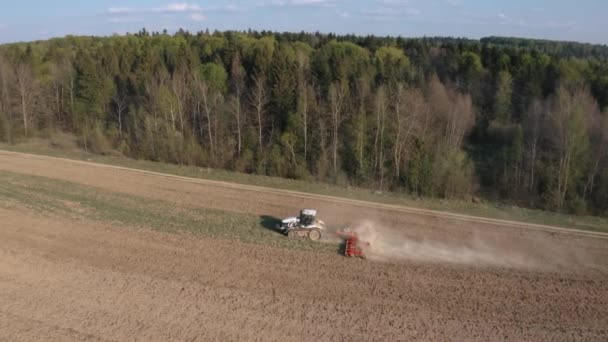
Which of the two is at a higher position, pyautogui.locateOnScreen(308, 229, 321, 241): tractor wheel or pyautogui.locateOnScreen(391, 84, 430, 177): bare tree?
pyautogui.locateOnScreen(391, 84, 430, 177): bare tree

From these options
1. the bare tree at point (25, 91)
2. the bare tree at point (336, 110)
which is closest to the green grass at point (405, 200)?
the bare tree at point (336, 110)

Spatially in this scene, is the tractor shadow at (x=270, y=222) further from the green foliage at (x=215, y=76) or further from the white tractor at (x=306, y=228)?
the green foliage at (x=215, y=76)

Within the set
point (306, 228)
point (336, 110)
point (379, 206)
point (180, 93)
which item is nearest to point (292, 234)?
point (306, 228)

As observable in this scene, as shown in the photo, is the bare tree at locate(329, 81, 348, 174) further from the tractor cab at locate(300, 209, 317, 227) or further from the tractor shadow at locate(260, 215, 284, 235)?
the tractor cab at locate(300, 209, 317, 227)

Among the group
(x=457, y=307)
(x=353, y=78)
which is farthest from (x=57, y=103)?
(x=457, y=307)

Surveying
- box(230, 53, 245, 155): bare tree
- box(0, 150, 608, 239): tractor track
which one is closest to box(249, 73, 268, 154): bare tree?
box(230, 53, 245, 155): bare tree

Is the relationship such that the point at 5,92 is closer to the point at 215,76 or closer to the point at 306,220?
the point at 215,76
